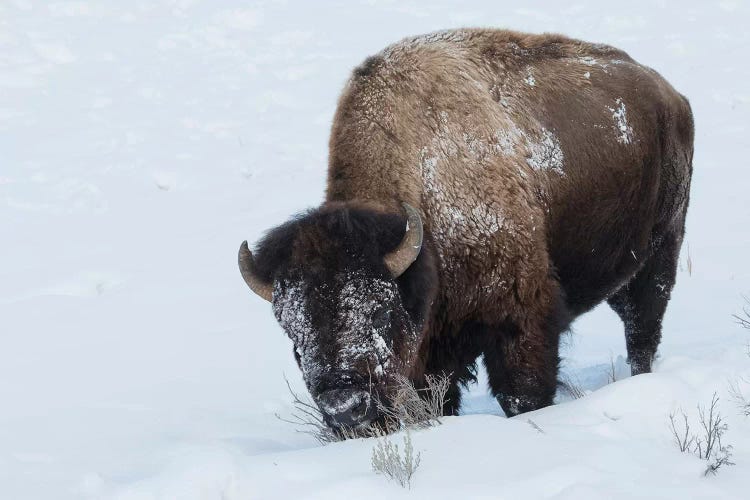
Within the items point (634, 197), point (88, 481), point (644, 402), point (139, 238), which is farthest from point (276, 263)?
point (139, 238)

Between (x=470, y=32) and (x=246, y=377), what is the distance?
268cm

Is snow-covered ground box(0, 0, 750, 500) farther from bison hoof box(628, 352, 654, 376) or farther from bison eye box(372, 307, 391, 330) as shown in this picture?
bison eye box(372, 307, 391, 330)

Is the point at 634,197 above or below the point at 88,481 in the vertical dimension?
above

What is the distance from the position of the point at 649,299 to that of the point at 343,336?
10.3 feet

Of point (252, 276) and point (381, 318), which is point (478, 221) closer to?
point (381, 318)

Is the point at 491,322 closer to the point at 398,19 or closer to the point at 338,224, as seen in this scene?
the point at 338,224

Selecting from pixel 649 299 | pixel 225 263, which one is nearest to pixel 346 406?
pixel 649 299

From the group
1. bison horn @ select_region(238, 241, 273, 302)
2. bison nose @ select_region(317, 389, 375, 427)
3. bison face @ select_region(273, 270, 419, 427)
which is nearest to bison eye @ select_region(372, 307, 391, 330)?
bison face @ select_region(273, 270, 419, 427)

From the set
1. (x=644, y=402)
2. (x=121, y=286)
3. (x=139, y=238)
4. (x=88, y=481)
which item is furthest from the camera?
(x=139, y=238)

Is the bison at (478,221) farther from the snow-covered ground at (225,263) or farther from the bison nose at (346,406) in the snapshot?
the snow-covered ground at (225,263)

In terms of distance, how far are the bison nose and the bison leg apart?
2902mm

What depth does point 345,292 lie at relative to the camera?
3791 millimetres

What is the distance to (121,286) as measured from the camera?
7762 mm

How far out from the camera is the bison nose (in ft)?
11.8
